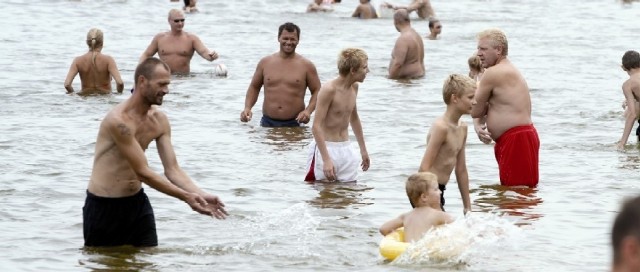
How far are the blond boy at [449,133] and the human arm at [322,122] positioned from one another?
5.92 feet

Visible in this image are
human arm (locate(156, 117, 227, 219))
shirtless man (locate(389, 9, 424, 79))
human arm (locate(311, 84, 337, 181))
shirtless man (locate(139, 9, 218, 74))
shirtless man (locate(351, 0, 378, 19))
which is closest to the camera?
human arm (locate(156, 117, 227, 219))

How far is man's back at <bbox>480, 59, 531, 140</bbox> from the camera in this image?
10.2 m

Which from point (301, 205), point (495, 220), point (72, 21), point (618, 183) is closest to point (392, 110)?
point (618, 183)

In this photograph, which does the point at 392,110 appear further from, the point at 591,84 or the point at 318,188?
the point at 318,188

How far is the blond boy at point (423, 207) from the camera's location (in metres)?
7.80

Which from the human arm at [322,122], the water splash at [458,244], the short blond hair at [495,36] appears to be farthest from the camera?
the human arm at [322,122]

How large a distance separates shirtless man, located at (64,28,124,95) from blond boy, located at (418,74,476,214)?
32.0 feet

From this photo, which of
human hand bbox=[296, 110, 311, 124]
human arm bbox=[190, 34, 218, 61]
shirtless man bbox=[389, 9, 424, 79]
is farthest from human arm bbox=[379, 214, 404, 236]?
shirtless man bbox=[389, 9, 424, 79]

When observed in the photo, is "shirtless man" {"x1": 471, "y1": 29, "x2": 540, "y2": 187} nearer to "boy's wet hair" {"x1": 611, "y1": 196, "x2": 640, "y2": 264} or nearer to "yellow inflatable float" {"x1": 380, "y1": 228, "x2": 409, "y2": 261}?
"yellow inflatable float" {"x1": 380, "y1": 228, "x2": 409, "y2": 261}

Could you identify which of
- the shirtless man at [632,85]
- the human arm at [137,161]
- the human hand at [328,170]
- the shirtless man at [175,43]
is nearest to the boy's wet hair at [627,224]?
the human arm at [137,161]

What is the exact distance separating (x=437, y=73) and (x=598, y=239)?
13590mm

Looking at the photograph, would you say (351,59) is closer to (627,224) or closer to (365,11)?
(627,224)

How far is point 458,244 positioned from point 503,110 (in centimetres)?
241

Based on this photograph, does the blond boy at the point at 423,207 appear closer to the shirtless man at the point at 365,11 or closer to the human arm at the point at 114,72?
the human arm at the point at 114,72
